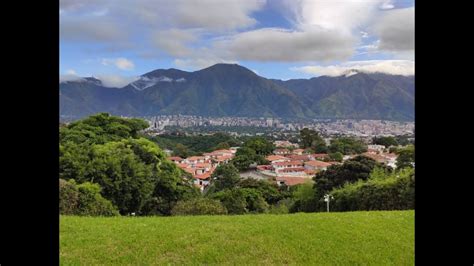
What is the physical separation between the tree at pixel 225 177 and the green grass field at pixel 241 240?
772cm

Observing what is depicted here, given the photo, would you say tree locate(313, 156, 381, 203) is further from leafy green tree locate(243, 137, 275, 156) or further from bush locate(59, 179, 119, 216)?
bush locate(59, 179, 119, 216)

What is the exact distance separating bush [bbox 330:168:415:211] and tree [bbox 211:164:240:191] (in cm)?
380

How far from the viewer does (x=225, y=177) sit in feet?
43.7

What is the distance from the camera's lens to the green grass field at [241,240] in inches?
144

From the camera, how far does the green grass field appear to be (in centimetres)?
366

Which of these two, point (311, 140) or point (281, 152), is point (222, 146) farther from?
point (311, 140)

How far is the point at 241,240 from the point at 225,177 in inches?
358

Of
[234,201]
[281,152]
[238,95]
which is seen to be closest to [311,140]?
[281,152]

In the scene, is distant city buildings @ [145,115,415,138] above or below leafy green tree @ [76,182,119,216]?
above

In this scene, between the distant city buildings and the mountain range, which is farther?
the mountain range

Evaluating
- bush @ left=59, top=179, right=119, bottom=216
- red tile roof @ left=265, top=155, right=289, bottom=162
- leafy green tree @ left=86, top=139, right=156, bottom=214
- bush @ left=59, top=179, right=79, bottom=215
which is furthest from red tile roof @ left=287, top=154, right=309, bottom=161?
bush @ left=59, top=179, right=79, bottom=215

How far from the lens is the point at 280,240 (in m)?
4.25

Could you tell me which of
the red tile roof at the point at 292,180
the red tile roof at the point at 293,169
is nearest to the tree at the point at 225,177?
the red tile roof at the point at 292,180
